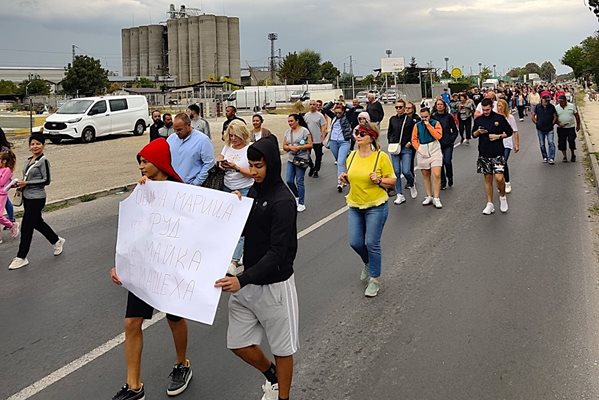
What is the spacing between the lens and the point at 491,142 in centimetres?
935

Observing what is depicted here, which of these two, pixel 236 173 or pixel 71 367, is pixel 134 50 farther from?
pixel 71 367

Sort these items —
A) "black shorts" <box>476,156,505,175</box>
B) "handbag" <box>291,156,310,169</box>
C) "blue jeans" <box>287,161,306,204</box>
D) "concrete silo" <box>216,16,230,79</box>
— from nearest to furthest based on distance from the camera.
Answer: "black shorts" <box>476,156,505,175</box>, "handbag" <box>291,156,310,169</box>, "blue jeans" <box>287,161,306,204</box>, "concrete silo" <box>216,16,230,79</box>

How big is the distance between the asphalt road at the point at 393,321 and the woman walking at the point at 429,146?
1.15 m

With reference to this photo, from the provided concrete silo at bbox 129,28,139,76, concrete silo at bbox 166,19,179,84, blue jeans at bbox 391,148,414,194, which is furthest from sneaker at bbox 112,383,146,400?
concrete silo at bbox 129,28,139,76

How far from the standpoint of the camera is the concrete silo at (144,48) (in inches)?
5187

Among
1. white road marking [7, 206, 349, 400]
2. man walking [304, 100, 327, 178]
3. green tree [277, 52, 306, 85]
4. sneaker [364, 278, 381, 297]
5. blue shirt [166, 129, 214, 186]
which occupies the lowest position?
white road marking [7, 206, 349, 400]

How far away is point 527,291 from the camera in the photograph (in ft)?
19.5

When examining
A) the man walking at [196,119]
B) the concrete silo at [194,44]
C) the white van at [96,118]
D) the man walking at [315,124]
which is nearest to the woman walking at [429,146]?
the man walking at [315,124]

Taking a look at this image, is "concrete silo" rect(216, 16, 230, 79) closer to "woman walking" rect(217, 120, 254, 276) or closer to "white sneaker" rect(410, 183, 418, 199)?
"white sneaker" rect(410, 183, 418, 199)

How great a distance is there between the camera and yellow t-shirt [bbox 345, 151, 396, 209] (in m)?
5.83

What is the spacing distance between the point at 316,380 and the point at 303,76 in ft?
304

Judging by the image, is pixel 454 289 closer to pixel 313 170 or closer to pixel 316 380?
pixel 316 380

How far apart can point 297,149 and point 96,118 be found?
18.6 m

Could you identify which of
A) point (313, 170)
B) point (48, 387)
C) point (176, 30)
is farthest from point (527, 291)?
point (176, 30)
